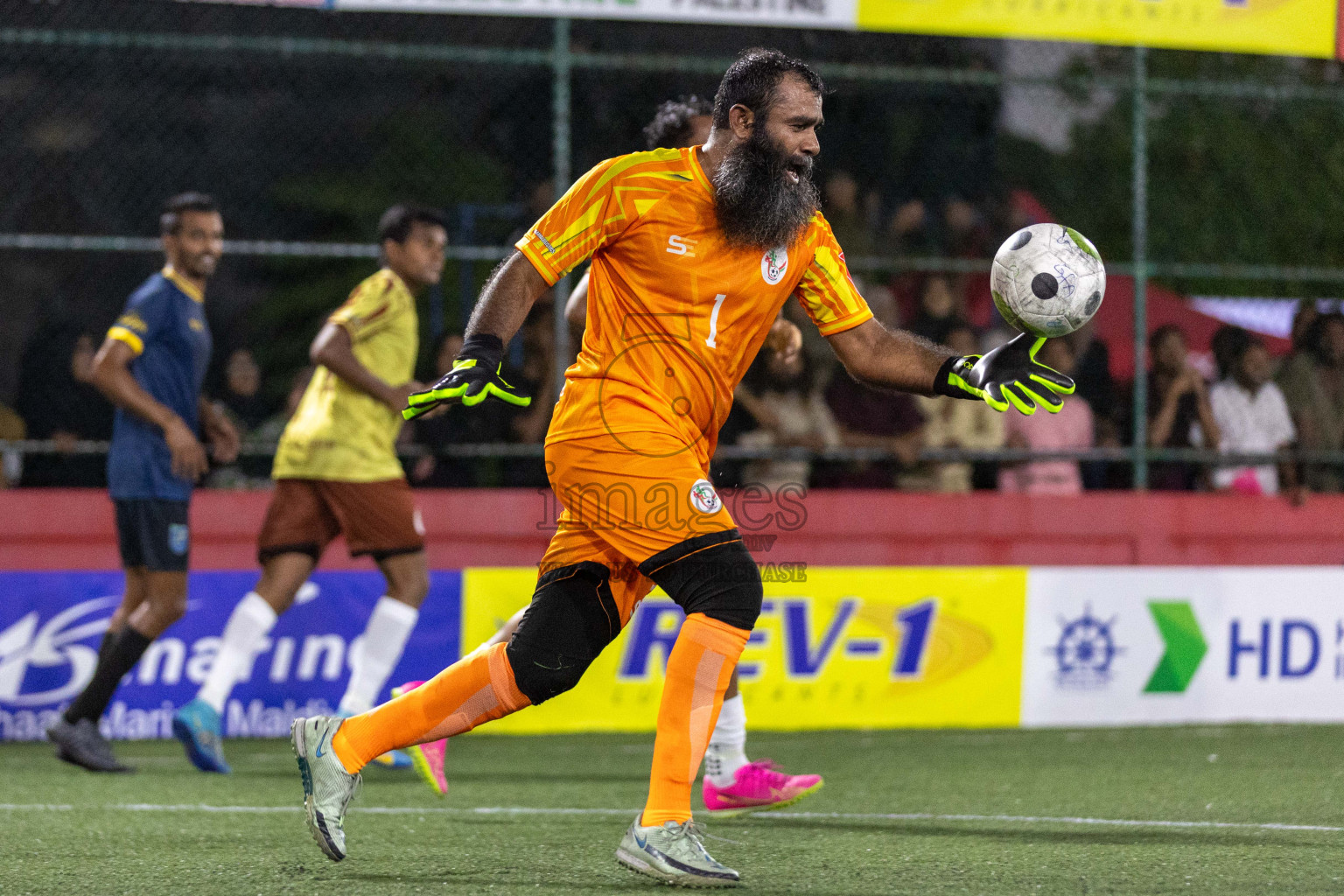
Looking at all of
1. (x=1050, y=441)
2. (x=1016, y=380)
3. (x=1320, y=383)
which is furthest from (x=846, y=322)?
(x=1320, y=383)

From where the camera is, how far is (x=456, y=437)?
30.3 feet

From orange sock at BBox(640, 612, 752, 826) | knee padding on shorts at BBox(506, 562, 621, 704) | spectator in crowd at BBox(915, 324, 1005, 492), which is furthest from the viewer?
spectator in crowd at BBox(915, 324, 1005, 492)

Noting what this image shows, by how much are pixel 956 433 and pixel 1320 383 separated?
93.8 inches

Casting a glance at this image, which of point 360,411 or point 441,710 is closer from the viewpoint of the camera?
point 441,710

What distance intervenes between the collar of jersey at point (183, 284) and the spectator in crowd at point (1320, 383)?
6464 millimetres

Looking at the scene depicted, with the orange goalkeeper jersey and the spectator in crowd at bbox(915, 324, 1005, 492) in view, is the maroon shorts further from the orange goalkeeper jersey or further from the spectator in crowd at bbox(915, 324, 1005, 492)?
the spectator in crowd at bbox(915, 324, 1005, 492)

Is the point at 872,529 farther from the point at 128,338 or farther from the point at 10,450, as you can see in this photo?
the point at 10,450

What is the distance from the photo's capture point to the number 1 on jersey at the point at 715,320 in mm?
4203

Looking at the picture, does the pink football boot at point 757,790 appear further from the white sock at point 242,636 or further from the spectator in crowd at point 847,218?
the spectator in crowd at point 847,218

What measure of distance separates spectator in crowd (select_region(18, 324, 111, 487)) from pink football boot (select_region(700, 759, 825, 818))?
16.2ft

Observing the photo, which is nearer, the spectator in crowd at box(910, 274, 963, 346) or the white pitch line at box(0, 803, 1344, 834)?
the white pitch line at box(0, 803, 1344, 834)

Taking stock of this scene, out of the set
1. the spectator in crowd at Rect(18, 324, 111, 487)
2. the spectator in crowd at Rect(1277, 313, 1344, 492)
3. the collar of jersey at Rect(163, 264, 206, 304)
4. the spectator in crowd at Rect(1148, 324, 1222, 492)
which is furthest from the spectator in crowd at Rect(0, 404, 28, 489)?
the spectator in crowd at Rect(1277, 313, 1344, 492)

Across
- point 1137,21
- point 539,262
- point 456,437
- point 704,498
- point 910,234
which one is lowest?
point 704,498

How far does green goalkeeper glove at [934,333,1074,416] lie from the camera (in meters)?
4.10
